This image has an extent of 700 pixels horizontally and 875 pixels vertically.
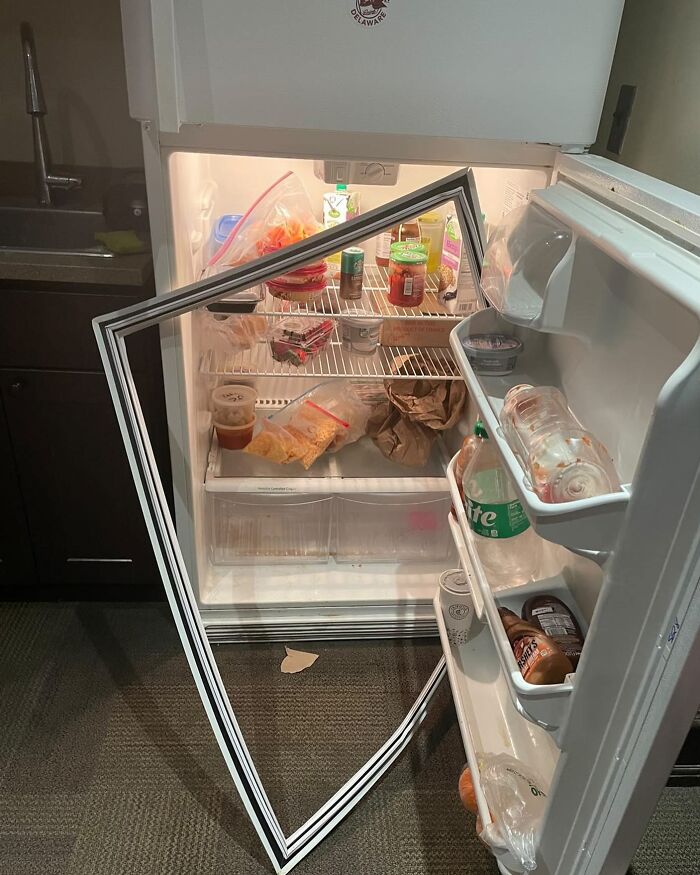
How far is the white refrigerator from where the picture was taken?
0.75 meters

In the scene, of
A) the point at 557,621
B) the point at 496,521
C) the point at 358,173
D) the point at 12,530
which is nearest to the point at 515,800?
the point at 557,621

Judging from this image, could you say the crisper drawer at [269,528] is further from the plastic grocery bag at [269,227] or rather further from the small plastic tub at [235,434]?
the plastic grocery bag at [269,227]

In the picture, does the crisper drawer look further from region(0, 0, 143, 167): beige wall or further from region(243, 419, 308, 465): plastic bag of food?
region(0, 0, 143, 167): beige wall

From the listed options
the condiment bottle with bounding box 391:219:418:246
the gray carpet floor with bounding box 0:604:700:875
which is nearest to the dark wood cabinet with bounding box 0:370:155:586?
the gray carpet floor with bounding box 0:604:700:875

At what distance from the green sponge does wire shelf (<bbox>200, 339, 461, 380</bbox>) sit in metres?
0.30

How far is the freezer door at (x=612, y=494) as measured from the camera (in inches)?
27.4

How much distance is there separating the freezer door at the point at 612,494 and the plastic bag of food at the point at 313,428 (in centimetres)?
66

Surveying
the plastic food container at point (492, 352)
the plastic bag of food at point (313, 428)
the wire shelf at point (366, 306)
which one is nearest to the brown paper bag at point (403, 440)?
the plastic bag of food at point (313, 428)

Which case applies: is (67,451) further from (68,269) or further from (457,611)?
(457,611)

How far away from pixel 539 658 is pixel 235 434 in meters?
1.07

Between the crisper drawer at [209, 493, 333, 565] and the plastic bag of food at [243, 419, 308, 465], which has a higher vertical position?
the plastic bag of food at [243, 419, 308, 465]

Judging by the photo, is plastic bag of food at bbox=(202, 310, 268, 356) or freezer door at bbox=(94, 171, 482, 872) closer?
freezer door at bbox=(94, 171, 482, 872)

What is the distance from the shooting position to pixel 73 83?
1.85 meters

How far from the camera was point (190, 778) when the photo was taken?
149 cm
